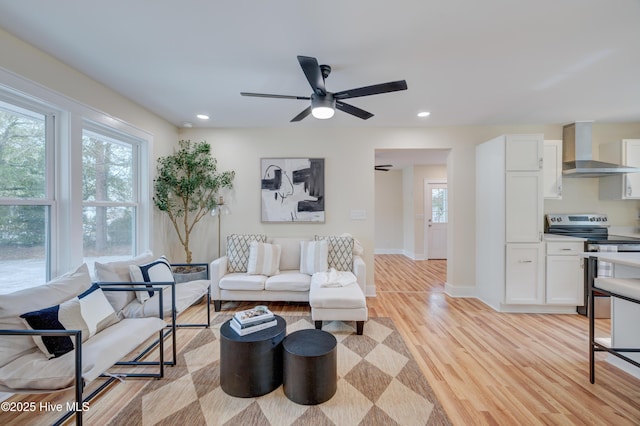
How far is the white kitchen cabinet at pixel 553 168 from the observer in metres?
3.47

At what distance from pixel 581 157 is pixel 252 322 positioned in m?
4.60

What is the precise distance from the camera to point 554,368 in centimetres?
220

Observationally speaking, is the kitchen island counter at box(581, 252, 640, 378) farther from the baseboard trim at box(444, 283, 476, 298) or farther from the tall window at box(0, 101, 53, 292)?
the tall window at box(0, 101, 53, 292)

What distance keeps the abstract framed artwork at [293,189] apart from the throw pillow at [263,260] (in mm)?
638

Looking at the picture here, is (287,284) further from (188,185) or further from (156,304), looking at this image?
(188,185)

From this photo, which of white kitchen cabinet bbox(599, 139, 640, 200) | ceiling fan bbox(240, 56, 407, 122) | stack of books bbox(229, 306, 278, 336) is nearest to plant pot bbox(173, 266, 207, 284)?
stack of books bbox(229, 306, 278, 336)

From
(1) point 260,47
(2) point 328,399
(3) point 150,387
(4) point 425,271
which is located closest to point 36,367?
(3) point 150,387

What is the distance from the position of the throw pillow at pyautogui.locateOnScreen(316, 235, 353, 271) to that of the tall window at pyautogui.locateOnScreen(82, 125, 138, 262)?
2547mm

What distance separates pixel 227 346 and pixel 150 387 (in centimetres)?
70

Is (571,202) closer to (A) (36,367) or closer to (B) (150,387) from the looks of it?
(B) (150,387)

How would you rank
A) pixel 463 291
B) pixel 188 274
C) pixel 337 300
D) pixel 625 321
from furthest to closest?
pixel 463 291 < pixel 188 274 < pixel 337 300 < pixel 625 321

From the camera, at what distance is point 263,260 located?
348 cm

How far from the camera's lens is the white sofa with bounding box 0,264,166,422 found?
1.33 meters

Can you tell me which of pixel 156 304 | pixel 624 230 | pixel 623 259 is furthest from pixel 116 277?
pixel 624 230
